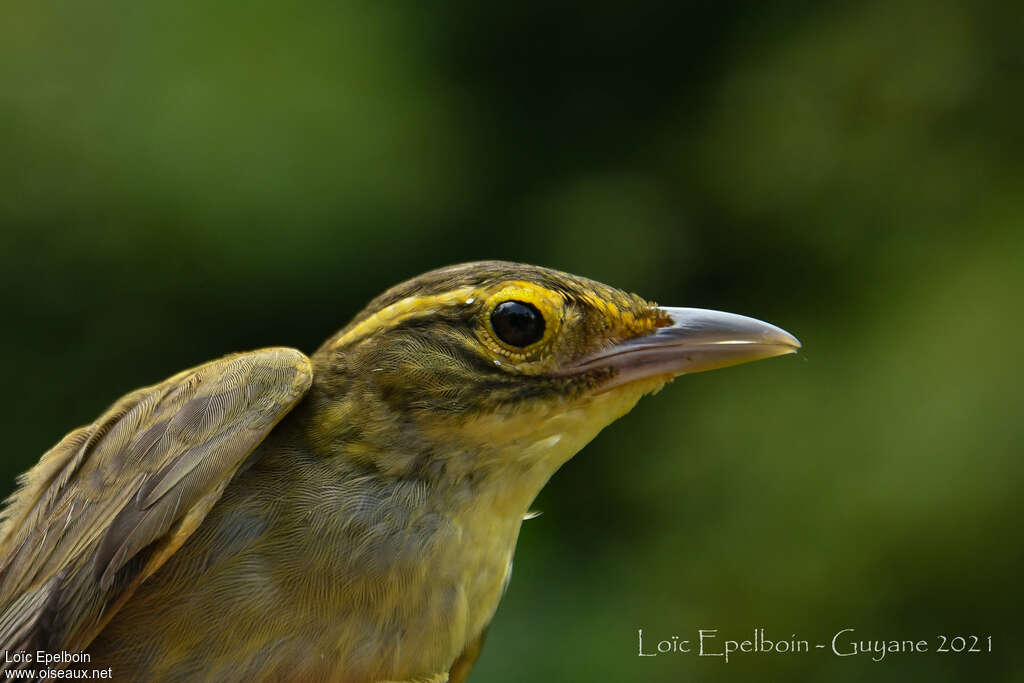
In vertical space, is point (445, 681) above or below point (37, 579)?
below

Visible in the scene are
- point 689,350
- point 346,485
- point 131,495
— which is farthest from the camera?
point 689,350

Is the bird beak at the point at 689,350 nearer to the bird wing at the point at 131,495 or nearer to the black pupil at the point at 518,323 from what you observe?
the black pupil at the point at 518,323

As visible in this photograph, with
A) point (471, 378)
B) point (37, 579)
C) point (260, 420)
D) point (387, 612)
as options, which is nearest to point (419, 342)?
point (471, 378)

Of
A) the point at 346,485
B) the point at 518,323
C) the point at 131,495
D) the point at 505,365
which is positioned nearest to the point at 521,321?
the point at 518,323

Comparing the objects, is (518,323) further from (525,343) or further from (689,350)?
(689,350)

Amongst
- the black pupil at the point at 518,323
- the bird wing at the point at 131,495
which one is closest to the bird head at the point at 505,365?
the black pupil at the point at 518,323

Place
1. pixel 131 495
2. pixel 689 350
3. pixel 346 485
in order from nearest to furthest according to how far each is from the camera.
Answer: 1. pixel 131 495
2. pixel 346 485
3. pixel 689 350

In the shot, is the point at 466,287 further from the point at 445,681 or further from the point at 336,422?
the point at 445,681
